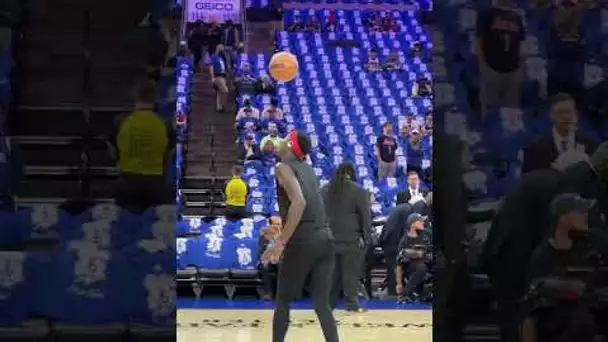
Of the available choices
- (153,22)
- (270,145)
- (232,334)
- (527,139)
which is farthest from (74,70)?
(270,145)

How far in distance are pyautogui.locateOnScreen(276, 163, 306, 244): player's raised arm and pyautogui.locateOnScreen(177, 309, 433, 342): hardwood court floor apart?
6.47 ft

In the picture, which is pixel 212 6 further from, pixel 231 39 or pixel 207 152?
pixel 207 152

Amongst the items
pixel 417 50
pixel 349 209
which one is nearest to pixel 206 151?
pixel 417 50

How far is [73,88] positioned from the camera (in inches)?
171

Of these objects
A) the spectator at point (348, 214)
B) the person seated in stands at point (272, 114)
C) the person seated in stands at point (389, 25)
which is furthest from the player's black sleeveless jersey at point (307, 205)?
the person seated in stands at point (389, 25)

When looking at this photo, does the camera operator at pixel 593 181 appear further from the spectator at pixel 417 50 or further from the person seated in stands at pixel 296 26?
the person seated in stands at pixel 296 26

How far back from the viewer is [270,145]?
50.6 feet

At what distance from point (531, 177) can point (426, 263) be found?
6.25 meters

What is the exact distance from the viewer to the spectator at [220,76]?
65.0ft

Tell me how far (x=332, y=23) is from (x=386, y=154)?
1211 centimetres

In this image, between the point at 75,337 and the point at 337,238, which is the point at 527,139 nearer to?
the point at 75,337

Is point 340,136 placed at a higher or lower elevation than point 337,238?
higher

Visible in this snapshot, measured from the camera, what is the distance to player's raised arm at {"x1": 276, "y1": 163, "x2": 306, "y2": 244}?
18.2ft

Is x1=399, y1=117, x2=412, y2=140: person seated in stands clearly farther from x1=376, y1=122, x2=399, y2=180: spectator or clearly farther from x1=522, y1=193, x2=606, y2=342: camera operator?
x1=522, y1=193, x2=606, y2=342: camera operator
